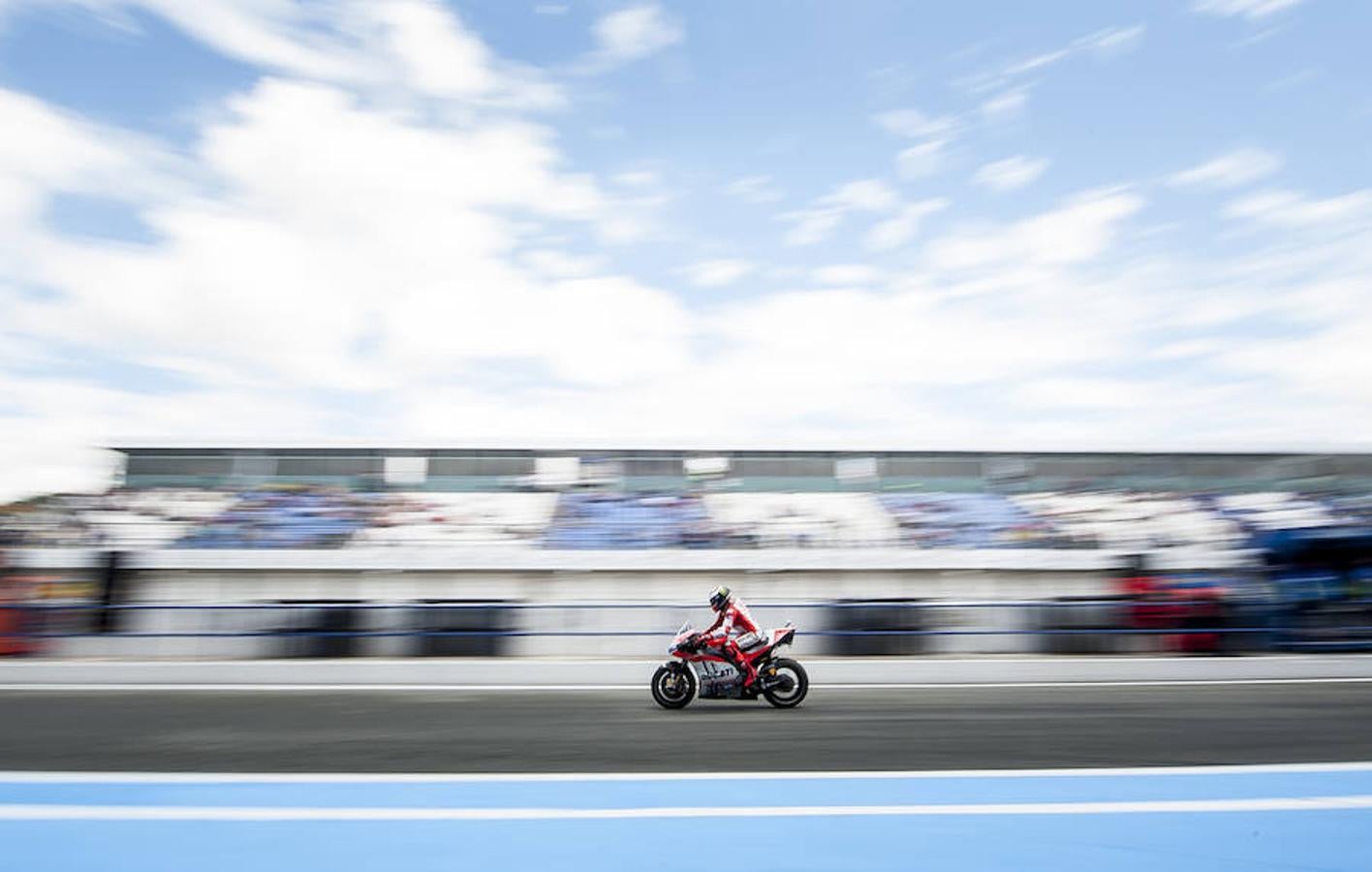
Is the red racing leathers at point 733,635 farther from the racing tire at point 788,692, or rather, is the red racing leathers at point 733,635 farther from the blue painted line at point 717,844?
the blue painted line at point 717,844

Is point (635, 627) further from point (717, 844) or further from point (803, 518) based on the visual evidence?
point (803, 518)

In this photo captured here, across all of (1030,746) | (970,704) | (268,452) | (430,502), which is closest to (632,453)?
(430,502)

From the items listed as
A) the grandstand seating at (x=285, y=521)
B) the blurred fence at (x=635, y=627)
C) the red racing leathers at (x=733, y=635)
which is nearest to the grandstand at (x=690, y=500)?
the grandstand seating at (x=285, y=521)

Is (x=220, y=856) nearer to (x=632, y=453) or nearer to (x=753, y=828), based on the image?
(x=753, y=828)

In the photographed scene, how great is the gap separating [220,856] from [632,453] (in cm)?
1771

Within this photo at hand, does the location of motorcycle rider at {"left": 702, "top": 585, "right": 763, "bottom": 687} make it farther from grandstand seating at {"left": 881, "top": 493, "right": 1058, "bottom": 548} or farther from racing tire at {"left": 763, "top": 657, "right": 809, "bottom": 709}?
grandstand seating at {"left": 881, "top": 493, "right": 1058, "bottom": 548}

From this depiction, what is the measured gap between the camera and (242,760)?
6168 millimetres

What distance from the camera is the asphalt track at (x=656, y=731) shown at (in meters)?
6.12

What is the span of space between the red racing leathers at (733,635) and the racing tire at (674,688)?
0.40 meters

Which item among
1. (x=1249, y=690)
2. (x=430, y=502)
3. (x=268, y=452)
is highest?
(x=268, y=452)

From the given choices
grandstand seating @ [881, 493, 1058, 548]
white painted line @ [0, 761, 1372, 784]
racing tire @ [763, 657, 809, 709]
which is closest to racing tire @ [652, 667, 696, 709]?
racing tire @ [763, 657, 809, 709]

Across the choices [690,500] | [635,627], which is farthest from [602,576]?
[635,627]

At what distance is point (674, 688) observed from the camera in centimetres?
866

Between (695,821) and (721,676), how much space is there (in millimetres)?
4045
